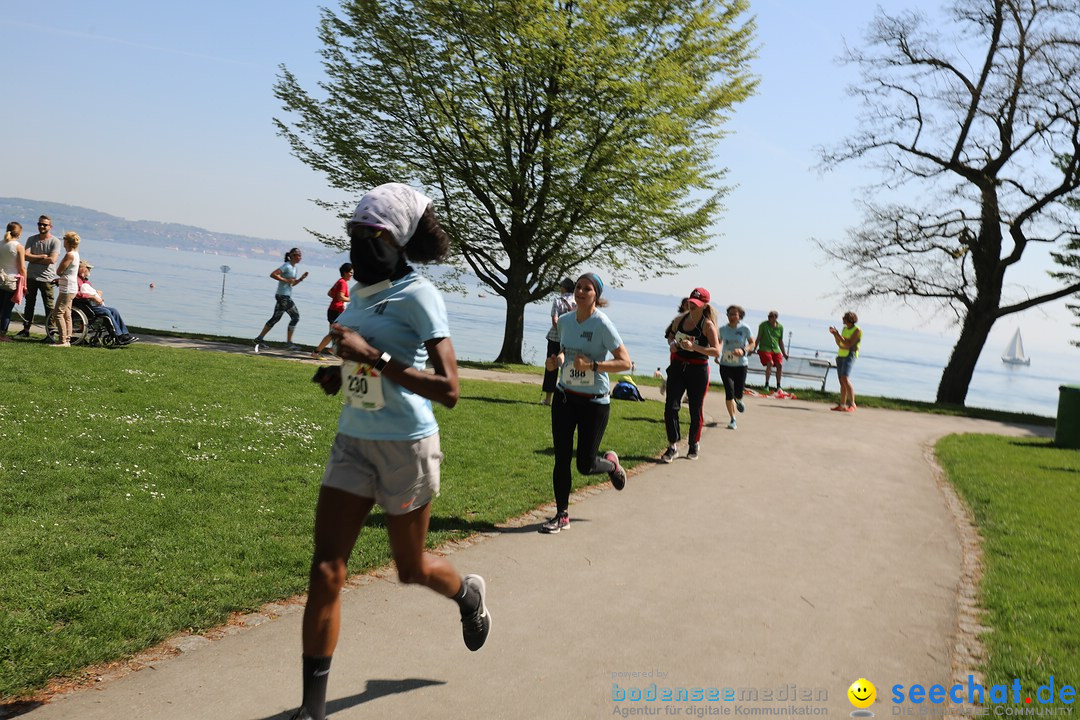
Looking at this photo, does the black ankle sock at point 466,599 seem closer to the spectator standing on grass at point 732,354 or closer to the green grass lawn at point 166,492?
the green grass lawn at point 166,492

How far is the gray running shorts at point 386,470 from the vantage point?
340 cm

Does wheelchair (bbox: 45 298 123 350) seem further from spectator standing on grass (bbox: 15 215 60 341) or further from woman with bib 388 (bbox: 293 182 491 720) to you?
woman with bib 388 (bbox: 293 182 491 720)

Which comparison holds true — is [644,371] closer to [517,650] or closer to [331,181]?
[331,181]

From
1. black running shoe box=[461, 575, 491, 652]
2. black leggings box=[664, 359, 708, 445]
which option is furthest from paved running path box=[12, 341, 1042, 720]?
black leggings box=[664, 359, 708, 445]

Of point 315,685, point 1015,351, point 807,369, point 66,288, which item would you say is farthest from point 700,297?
point 1015,351

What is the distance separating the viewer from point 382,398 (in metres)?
3.35

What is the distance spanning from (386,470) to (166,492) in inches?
155

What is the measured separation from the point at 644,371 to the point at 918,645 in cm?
3556

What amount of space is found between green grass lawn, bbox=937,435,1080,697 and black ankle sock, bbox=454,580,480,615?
8.64 ft

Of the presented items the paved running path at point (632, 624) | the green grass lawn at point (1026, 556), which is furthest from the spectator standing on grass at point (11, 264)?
the green grass lawn at point (1026, 556)

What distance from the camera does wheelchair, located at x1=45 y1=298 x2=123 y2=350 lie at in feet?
49.4

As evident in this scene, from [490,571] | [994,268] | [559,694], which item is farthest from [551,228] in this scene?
[559,694]

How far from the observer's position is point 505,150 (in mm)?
23734

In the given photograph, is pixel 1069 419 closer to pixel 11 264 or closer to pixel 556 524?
pixel 556 524
